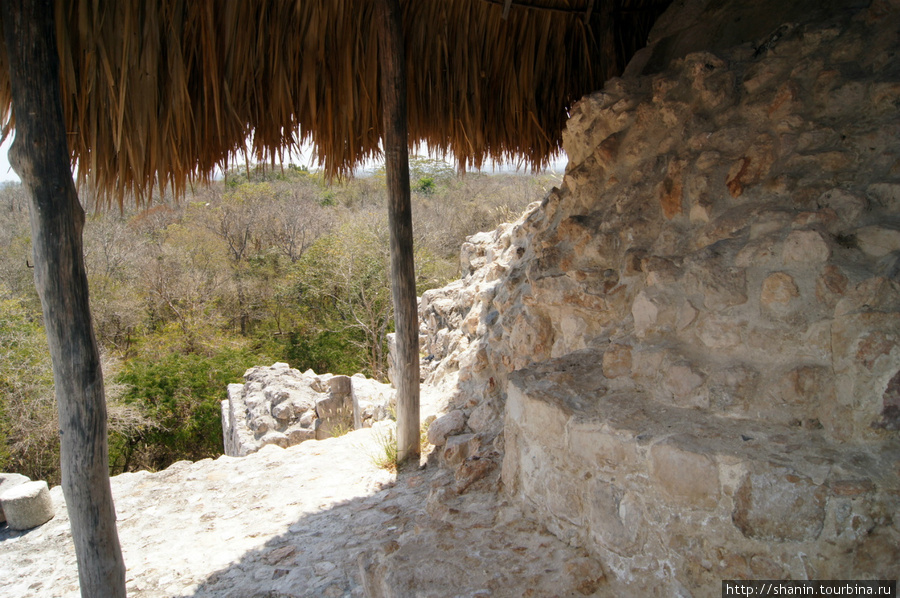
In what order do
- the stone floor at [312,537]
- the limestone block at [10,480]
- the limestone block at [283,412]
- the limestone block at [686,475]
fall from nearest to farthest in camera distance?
the limestone block at [686,475] < the stone floor at [312,537] < the limestone block at [10,480] < the limestone block at [283,412]

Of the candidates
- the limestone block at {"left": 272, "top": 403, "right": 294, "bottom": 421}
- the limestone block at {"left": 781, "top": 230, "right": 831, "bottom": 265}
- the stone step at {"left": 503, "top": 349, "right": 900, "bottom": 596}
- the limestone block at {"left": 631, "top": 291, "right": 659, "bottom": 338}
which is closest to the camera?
the stone step at {"left": 503, "top": 349, "right": 900, "bottom": 596}

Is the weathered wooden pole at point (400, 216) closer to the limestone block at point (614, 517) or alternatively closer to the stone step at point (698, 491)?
the stone step at point (698, 491)

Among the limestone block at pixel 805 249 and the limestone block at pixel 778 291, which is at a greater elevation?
the limestone block at pixel 805 249

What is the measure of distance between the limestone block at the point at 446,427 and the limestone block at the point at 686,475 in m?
2.06

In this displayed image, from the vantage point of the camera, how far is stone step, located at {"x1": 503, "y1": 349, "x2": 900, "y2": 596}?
1500 millimetres

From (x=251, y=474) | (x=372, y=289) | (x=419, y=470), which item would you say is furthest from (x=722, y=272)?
(x=372, y=289)

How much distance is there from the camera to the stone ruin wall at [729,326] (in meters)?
1.57

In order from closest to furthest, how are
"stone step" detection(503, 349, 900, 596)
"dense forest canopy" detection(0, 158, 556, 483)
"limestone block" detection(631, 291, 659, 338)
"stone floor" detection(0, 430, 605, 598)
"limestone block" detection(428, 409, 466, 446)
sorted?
1. "stone step" detection(503, 349, 900, 596)
2. "stone floor" detection(0, 430, 605, 598)
3. "limestone block" detection(631, 291, 659, 338)
4. "limestone block" detection(428, 409, 466, 446)
5. "dense forest canopy" detection(0, 158, 556, 483)

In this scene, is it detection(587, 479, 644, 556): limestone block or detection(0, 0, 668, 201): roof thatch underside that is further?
detection(0, 0, 668, 201): roof thatch underside

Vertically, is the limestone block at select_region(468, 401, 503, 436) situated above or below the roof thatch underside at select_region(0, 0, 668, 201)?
below

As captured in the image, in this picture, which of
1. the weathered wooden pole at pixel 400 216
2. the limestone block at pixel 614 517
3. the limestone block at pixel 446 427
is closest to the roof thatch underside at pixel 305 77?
the weathered wooden pole at pixel 400 216

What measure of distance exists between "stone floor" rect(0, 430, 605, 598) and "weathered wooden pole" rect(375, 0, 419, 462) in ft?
1.31

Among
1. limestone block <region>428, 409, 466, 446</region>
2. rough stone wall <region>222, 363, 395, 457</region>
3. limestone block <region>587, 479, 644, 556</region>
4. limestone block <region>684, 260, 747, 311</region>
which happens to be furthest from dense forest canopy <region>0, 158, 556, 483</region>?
limestone block <region>587, 479, 644, 556</region>

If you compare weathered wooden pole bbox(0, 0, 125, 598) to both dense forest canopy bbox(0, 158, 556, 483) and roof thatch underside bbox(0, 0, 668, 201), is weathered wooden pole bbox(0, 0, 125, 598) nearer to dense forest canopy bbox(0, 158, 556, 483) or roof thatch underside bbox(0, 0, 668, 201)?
roof thatch underside bbox(0, 0, 668, 201)
